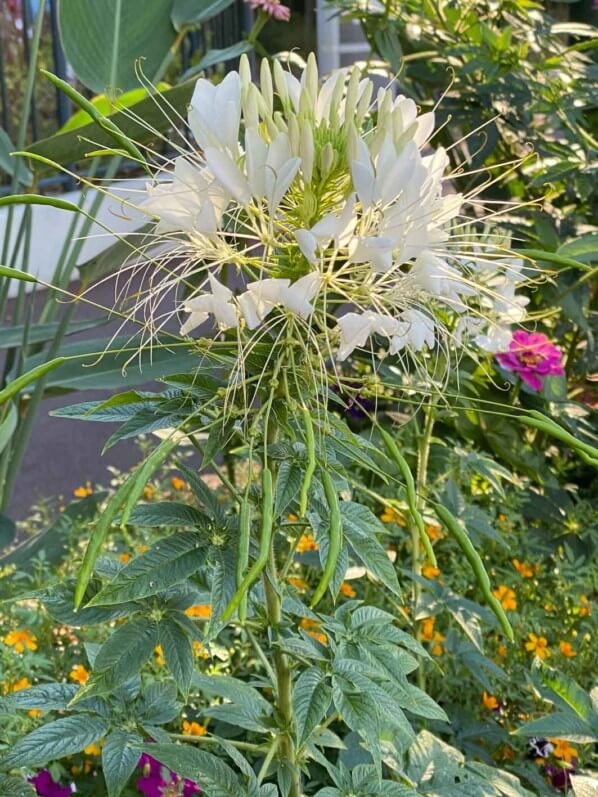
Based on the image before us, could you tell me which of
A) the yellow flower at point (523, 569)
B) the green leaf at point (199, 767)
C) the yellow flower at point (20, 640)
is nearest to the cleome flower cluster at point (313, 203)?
the green leaf at point (199, 767)

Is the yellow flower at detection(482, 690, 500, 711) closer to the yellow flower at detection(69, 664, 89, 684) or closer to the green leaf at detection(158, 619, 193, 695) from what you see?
the yellow flower at detection(69, 664, 89, 684)

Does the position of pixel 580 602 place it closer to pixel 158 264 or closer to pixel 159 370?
pixel 159 370

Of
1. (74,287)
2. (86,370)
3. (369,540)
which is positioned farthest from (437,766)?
(74,287)

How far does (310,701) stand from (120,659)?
0.15m

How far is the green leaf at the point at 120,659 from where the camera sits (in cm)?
64

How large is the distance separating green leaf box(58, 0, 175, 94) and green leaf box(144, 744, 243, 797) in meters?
1.04

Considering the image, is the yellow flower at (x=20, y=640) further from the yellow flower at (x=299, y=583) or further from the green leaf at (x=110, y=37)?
the green leaf at (x=110, y=37)

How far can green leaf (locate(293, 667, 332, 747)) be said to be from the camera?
0.66m

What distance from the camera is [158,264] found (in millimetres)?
610

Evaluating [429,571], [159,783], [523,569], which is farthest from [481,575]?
[523,569]

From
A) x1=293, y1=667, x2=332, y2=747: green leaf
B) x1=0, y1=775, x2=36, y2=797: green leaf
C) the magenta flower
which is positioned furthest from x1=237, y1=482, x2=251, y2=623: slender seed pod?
the magenta flower

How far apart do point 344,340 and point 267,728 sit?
14.2 inches

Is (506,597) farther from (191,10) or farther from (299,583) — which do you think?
(191,10)

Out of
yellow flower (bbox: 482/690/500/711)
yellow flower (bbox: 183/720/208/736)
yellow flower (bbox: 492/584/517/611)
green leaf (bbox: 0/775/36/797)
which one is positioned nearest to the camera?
green leaf (bbox: 0/775/36/797)
